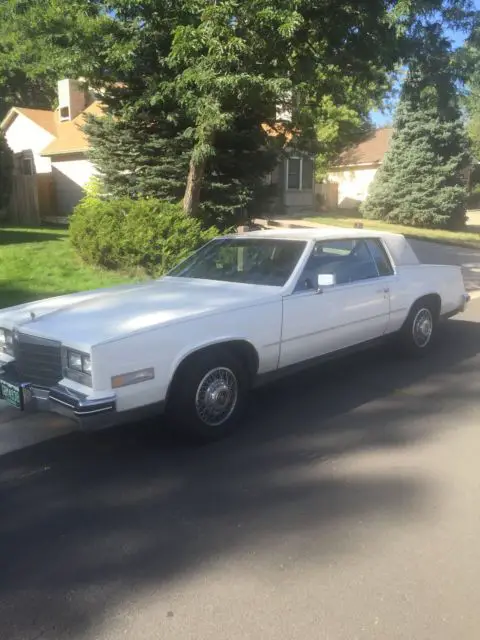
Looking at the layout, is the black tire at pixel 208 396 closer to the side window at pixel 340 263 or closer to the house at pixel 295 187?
the side window at pixel 340 263

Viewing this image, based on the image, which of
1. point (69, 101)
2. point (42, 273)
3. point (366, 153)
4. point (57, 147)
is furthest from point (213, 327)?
point (366, 153)

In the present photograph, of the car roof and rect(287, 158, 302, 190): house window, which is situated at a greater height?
rect(287, 158, 302, 190): house window

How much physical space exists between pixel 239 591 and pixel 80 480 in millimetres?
1533

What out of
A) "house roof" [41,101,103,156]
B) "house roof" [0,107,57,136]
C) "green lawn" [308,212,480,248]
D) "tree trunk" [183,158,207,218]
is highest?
"house roof" [0,107,57,136]

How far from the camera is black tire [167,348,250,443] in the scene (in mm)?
4148

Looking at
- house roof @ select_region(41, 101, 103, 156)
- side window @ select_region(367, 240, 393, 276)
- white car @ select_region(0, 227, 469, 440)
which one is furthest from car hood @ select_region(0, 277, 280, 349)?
house roof @ select_region(41, 101, 103, 156)

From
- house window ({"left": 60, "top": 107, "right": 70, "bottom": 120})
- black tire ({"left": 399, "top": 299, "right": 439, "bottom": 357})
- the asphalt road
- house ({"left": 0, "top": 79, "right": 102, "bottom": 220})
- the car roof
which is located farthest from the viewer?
house window ({"left": 60, "top": 107, "right": 70, "bottom": 120})

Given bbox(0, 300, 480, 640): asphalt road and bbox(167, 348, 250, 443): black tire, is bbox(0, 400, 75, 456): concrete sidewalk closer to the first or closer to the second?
bbox(0, 300, 480, 640): asphalt road

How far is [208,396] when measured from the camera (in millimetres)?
4309

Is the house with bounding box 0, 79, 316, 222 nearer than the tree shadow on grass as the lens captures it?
No

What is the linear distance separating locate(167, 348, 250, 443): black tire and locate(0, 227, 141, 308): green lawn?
472 cm

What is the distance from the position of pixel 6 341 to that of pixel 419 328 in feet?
13.8

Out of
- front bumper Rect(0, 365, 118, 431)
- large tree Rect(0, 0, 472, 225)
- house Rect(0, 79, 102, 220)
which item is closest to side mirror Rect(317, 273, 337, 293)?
front bumper Rect(0, 365, 118, 431)

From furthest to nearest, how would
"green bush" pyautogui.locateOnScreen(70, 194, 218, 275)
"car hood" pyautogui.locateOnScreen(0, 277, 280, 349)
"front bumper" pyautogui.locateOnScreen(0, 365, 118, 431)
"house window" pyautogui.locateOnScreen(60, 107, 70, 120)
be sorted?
"house window" pyautogui.locateOnScreen(60, 107, 70, 120) → "green bush" pyautogui.locateOnScreen(70, 194, 218, 275) → "car hood" pyautogui.locateOnScreen(0, 277, 280, 349) → "front bumper" pyautogui.locateOnScreen(0, 365, 118, 431)
